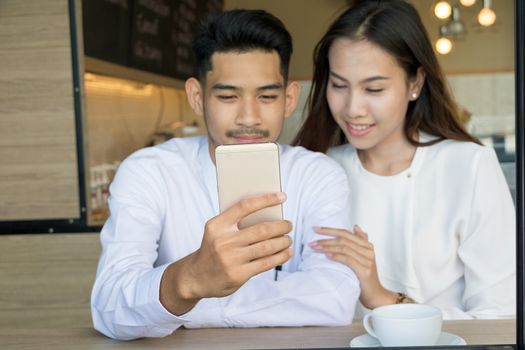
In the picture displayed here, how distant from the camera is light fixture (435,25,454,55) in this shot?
17.4 feet

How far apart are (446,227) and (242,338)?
759mm

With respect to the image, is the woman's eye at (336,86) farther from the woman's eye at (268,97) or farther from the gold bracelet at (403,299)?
the gold bracelet at (403,299)

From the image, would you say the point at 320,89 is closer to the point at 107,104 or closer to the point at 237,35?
the point at 237,35

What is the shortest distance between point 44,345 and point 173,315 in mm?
256

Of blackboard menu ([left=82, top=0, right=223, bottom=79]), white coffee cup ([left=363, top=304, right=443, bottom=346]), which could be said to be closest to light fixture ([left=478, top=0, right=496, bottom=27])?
blackboard menu ([left=82, top=0, right=223, bottom=79])

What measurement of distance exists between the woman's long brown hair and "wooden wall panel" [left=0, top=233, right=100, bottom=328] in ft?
2.99

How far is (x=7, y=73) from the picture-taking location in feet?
8.55

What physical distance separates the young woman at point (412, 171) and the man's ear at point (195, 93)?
33 cm

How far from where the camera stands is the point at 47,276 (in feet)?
8.55

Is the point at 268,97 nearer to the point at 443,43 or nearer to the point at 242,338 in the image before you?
the point at 242,338

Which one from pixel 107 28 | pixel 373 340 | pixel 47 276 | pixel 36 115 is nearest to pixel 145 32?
pixel 107 28

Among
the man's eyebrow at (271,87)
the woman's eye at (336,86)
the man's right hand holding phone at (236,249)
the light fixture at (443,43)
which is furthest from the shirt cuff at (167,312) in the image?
the light fixture at (443,43)

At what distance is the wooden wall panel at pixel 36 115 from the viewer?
2.58 m

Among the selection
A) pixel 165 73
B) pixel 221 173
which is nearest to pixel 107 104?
pixel 165 73
